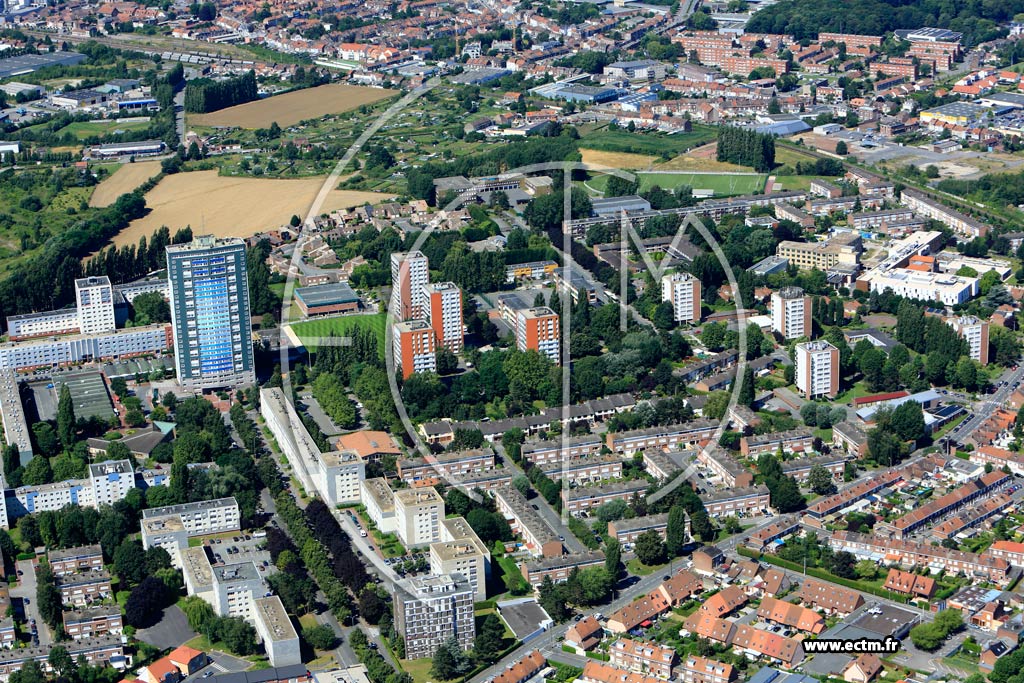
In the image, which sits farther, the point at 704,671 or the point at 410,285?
the point at 410,285

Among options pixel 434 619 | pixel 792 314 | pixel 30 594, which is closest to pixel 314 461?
pixel 30 594

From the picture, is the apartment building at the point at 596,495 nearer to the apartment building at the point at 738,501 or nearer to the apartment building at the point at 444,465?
the apartment building at the point at 738,501

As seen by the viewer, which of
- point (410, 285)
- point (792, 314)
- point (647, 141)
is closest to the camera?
point (792, 314)

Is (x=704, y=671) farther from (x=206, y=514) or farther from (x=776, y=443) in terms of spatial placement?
(x=206, y=514)

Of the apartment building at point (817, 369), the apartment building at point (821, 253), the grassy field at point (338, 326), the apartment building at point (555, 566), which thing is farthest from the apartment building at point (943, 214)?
the apartment building at point (555, 566)

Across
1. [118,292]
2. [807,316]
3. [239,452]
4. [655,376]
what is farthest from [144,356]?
[807,316]

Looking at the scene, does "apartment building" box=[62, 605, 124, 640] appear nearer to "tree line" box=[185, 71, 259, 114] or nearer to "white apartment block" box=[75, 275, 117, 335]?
"white apartment block" box=[75, 275, 117, 335]

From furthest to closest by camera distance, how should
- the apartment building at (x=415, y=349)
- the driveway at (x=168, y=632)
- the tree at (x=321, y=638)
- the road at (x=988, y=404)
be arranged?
1. the apartment building at (x=415, y=349)
2. the road at (x=988, y=404)
3. the driveway at (x=168, y=632)
4. the tree at (x=321, y=638)
